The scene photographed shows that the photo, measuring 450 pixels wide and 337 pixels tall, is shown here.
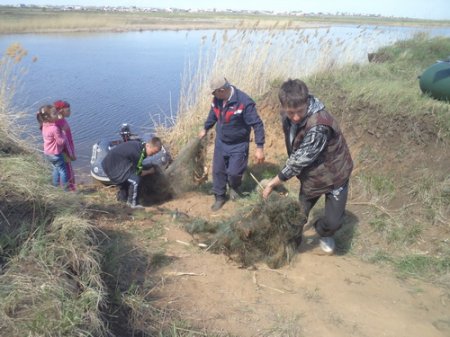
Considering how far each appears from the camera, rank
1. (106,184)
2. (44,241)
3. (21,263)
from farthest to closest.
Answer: (106,184) → (44,241) → (21,263)

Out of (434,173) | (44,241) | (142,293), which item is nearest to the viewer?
(44,241)

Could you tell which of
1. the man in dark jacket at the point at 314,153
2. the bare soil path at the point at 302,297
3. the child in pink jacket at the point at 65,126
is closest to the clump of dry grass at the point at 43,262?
the bare soil path at the point at 302,297

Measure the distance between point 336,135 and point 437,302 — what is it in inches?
69.1

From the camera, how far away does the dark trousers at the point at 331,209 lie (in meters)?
4.01

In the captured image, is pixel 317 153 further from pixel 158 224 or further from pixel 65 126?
pixel 65 126

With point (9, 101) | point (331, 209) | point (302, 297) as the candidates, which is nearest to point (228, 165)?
point (331, 209)

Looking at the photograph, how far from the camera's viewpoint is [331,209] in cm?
407

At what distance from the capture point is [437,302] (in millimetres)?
3658

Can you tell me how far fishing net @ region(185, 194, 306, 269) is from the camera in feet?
13.4

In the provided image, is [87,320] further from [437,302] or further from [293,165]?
[437,302]

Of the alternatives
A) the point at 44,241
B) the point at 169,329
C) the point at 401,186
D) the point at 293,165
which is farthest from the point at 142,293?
the point at 401,186

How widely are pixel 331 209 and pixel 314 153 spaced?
2.38ft

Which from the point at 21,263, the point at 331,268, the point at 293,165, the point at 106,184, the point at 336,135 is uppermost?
the point at 336,135

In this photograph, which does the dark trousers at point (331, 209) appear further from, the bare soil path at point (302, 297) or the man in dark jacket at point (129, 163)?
the man in dark jacket at point (129, 163)
